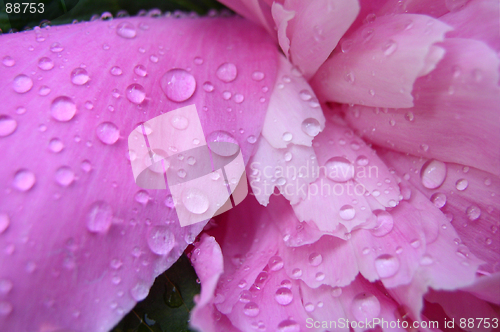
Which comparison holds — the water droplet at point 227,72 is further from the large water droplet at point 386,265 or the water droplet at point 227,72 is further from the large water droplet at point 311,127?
the large water droplet at point 386,265

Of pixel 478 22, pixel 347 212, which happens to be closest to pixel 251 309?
pixel 347 212

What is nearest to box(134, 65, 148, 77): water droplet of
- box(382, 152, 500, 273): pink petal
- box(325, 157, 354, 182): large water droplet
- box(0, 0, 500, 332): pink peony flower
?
box(0, 0, 500, 332): pink peony flower

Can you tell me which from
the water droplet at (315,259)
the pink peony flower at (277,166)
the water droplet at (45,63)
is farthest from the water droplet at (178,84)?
the water droplet at (315,259)

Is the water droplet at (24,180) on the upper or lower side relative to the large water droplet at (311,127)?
lower

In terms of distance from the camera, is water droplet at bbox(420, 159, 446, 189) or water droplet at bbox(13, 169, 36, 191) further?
water droplet at bbox(420, 159, 446, 189)

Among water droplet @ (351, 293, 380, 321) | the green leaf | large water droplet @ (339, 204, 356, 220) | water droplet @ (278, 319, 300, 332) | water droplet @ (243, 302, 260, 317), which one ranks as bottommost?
the green leaf

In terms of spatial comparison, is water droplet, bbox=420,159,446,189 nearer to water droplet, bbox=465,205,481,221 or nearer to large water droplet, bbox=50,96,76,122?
water droplet, bbox=465,205,481,221
